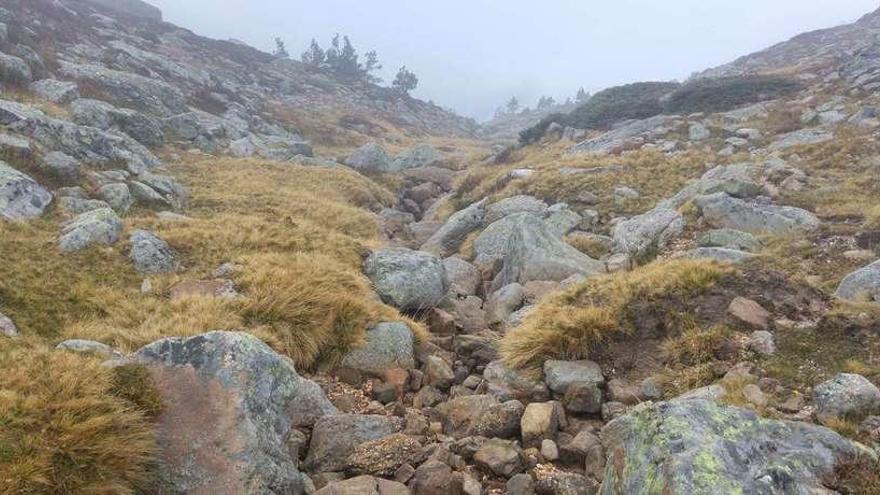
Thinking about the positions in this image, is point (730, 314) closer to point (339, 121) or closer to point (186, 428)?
point (186, 428)

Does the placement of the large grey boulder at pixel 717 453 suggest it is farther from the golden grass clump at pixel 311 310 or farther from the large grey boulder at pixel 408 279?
the large grey boulder at pixel 408 279

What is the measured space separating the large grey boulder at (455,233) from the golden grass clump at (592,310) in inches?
389

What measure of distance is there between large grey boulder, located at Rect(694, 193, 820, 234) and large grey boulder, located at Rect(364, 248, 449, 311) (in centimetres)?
802

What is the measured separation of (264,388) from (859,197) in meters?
17.4

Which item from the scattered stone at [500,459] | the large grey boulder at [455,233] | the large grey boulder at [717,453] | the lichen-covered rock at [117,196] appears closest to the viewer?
the large grey boulder at [717,453]

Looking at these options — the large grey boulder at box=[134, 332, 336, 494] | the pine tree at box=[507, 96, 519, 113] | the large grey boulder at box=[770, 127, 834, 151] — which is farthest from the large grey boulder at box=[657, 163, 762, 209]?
the pine tree at box=[507, 96, 519, 113]

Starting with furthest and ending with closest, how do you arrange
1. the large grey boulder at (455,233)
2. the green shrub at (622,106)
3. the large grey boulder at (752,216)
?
the green shrub at (622,106)
the large grey boulder at (455,233)
the large grey boulder at (752,216)

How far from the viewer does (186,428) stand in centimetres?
600

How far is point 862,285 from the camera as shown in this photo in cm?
979

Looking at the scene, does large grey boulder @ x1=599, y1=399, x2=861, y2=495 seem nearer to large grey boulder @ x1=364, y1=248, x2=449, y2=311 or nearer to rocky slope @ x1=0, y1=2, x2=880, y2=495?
rocky slope @ x1=0, y1=2, x2=880, y2=495

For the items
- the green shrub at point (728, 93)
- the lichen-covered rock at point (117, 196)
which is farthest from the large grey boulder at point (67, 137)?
the green shrub at point (728, 93)

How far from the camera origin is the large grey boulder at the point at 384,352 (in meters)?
9.76

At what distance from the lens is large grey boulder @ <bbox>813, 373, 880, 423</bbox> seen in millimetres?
6344

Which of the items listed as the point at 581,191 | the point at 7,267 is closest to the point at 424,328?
the point at 7,267
